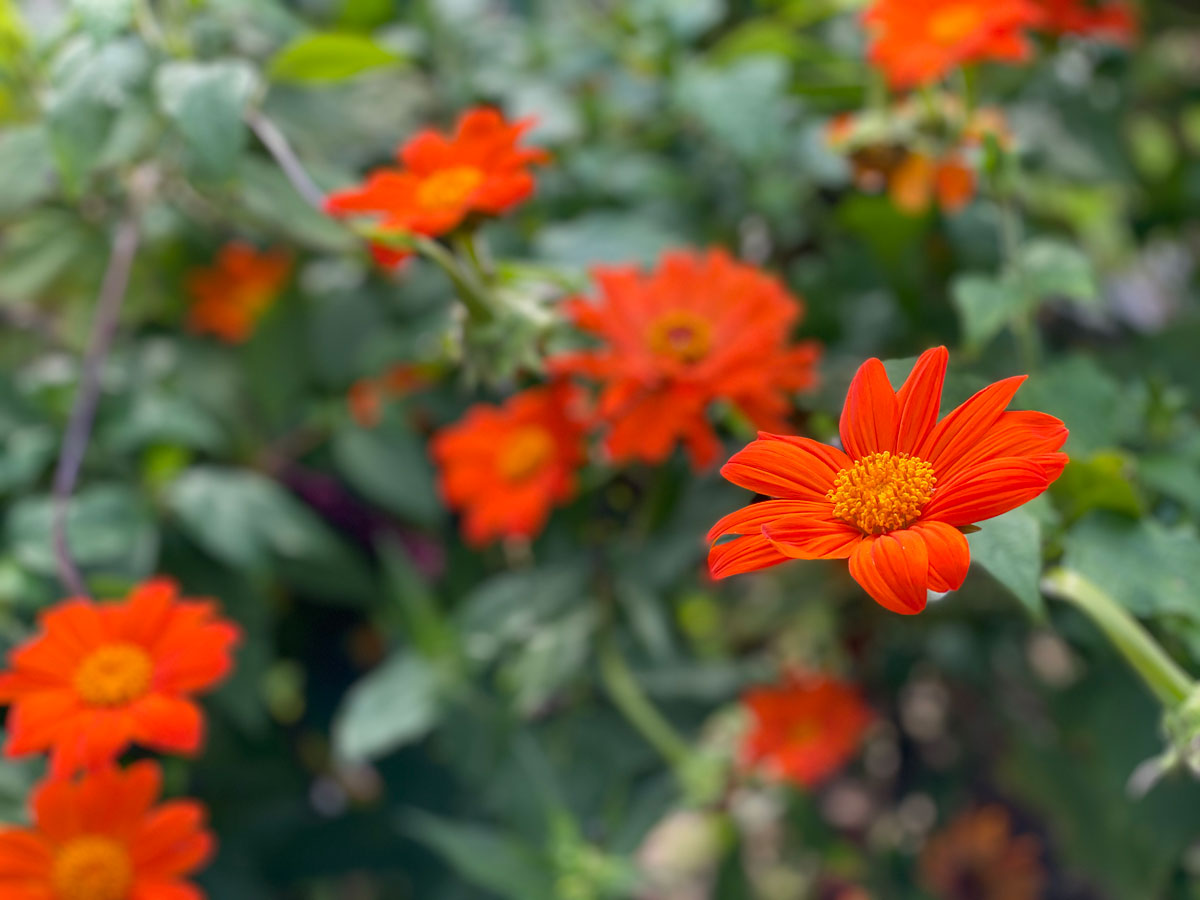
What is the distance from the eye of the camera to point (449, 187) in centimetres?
44

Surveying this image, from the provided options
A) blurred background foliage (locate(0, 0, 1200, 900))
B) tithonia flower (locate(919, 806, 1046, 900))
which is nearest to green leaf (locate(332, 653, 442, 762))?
blurred background foliage (locate(0, 0, 1200, 900))

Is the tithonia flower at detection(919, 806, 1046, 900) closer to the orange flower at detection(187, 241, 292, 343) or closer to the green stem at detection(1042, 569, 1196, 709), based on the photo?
the green stem at detection(1042, 569, 1196, 709)

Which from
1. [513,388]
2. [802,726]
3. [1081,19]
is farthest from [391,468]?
[1081,19]

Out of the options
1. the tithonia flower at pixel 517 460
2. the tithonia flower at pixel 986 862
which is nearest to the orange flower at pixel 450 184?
the tithonia flower at pixel 517 460

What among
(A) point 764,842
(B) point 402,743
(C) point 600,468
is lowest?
(A) point 764,842

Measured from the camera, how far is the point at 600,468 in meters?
0.60

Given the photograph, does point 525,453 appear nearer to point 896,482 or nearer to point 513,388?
point 513,388

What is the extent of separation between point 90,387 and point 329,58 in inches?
8.9

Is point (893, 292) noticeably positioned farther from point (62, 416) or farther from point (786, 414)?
point (62, 416)

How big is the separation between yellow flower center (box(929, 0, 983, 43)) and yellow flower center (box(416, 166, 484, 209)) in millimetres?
270

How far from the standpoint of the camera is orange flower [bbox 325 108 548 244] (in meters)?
0.42

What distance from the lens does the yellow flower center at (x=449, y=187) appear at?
436mm

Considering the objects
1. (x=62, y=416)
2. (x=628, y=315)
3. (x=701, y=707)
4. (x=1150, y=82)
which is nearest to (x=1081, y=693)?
(x=701, y=707)

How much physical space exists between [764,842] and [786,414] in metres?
0.63
